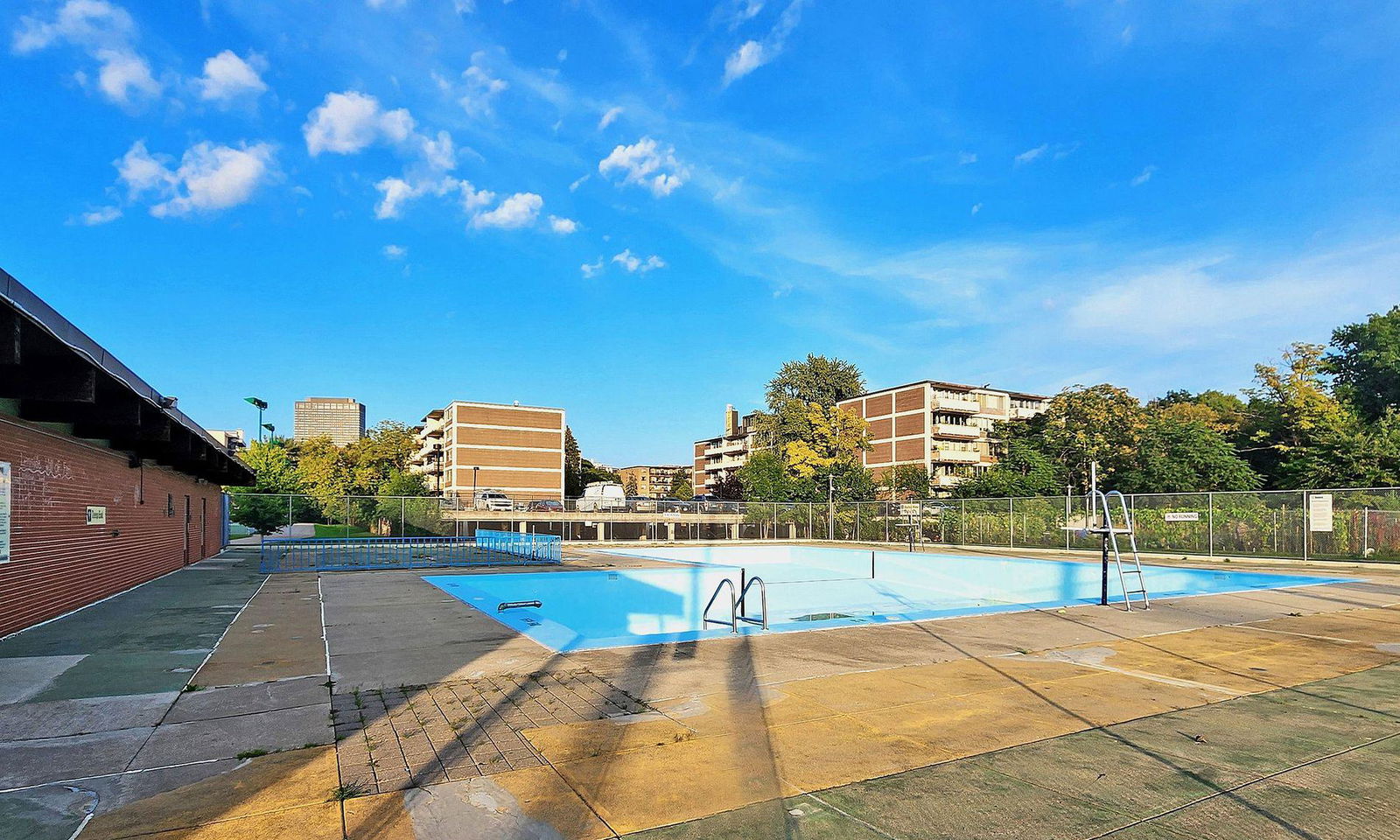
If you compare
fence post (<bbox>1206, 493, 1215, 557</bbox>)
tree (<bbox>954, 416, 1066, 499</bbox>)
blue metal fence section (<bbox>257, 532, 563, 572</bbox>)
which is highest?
tree (<bbox>954, 416, 1066, 499</bbox>)

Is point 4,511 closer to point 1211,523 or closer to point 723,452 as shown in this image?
point 1211,523

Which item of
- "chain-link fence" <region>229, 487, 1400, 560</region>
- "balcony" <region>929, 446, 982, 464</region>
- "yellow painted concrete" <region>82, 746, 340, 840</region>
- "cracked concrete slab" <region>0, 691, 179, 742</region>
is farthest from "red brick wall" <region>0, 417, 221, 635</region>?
"balcony" <region>929, 446, 982, 464</region>

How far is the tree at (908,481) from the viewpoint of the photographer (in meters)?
61.1

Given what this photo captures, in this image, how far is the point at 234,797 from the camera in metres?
4.25

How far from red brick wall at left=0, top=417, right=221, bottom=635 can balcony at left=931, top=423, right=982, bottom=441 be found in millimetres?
62577

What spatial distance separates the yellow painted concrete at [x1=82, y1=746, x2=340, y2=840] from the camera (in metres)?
3.88

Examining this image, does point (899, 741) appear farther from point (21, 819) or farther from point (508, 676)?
point (21, 819)

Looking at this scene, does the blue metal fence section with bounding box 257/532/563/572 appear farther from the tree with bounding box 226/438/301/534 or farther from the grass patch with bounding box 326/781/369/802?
the grass patch with bounding box 326/781/369/802

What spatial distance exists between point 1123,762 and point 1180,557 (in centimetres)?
2501

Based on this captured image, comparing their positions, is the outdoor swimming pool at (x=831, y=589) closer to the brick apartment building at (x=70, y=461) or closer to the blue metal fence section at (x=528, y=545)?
the blue metal fence section at (x=528, y=545)

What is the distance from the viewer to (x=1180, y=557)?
2589 cm

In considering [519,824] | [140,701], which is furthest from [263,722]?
[519,824]

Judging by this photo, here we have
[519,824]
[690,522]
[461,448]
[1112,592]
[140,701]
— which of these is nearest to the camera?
[519,824]

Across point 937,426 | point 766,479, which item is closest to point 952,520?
point 766,479
